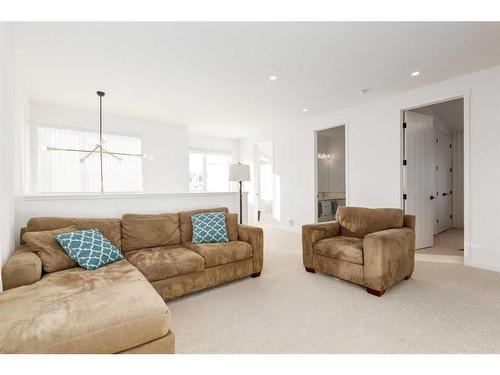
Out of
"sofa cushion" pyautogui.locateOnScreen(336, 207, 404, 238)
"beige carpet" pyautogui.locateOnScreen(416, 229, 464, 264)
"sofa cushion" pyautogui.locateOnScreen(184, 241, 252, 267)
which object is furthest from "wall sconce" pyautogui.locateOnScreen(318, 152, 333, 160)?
"sofa cushion" pyautogui.locateOnScreen(184, 241, 252, 267)

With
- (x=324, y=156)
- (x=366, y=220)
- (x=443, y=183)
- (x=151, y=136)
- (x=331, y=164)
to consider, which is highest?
(x=151, y=136)

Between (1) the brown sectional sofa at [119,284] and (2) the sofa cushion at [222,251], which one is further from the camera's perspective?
(2) the sofa cushion at [222,251]

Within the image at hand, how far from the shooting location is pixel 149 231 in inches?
Answer: 105

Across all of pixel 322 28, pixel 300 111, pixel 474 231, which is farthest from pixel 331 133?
pixel 322 28

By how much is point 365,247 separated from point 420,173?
2470 mm

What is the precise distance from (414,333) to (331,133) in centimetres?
584

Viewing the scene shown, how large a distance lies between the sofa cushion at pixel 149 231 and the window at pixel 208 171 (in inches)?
155

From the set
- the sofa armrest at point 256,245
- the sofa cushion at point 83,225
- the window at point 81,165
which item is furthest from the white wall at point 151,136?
the sofa armrest at point 256,245

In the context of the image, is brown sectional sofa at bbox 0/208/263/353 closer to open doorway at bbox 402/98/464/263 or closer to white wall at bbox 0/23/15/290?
white wall at bbox 0/23/15/290

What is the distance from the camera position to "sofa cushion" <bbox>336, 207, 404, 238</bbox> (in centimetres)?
291

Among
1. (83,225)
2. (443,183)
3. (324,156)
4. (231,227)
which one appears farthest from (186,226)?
(443,183)

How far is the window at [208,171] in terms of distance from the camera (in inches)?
270

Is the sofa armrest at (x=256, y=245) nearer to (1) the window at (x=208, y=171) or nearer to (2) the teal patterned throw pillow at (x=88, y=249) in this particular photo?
(2) the teal patterned throw pillow at (x=88, y=249)

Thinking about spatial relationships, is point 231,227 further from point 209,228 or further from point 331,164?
point 331,164
